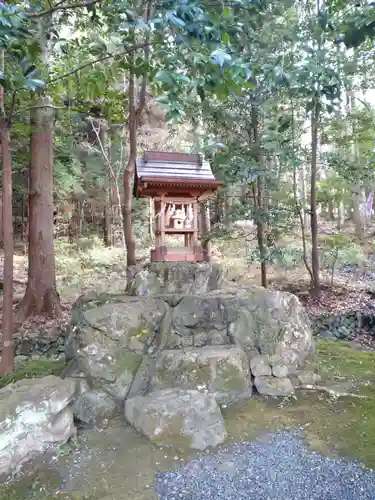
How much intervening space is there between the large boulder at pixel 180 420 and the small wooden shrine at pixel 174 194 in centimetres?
165

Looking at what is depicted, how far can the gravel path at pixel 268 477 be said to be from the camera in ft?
6.81

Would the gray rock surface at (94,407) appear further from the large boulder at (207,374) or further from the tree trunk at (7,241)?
the tree trunk at (7,241)

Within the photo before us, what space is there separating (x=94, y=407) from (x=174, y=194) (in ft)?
7.84

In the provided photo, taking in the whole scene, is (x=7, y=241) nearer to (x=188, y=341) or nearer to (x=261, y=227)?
(x=188, y=341)

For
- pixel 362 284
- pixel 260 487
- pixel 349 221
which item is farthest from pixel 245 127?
pixel 349 221

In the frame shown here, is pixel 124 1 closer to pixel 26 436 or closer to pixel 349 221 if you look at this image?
pixel 26 436

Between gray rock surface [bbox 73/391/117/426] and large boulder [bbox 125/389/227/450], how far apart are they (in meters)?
0.25

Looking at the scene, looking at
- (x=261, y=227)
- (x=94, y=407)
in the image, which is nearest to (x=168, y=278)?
(x=94, y=407)

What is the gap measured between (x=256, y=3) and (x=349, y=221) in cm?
1372

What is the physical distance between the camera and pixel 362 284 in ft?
26.1

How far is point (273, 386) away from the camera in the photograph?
3547mm

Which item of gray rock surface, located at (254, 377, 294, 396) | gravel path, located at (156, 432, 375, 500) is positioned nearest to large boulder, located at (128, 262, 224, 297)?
gray rock surface, located at (254, 377, 294, 396)

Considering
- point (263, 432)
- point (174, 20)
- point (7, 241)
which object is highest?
point (174, 20)

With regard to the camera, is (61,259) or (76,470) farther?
(61,259)
